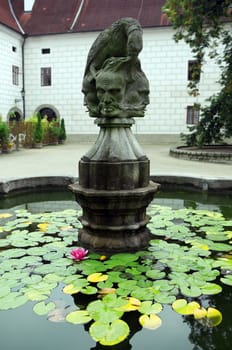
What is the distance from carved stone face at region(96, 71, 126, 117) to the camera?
10.4 feet

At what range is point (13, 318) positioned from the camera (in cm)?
225

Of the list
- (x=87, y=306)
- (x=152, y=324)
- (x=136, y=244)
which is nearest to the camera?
(x=152, y=324)

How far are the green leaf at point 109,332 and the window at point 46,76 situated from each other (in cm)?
2065

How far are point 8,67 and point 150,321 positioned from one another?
2023cm

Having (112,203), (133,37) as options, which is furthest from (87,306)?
(133,37)

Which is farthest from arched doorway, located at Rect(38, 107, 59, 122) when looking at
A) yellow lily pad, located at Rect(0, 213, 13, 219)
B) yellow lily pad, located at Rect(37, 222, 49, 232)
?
yellow lily pad, located at Rect(37, 222, 49, 232)

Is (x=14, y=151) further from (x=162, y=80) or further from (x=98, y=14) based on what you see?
(x=98, y=14)

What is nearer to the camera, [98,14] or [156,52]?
[156,52]

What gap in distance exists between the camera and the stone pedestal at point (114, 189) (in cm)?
316

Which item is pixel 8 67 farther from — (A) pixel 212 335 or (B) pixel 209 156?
(A) pixel 212 335

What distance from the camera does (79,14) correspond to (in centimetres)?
2139

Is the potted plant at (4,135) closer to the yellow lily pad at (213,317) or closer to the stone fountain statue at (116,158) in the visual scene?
the stone fountain statue at (116,158)

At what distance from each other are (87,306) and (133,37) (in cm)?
224

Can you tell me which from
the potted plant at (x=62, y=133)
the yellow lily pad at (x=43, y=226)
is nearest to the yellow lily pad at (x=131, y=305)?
the yellow lily pad at (x=43, y=226)
